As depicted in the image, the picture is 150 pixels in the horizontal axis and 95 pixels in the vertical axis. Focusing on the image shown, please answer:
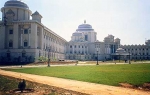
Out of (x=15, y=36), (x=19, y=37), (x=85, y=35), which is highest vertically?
(x=85, y=35)

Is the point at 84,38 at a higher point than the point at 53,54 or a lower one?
higher

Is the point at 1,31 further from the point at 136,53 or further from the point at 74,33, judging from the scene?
the point at 136,53

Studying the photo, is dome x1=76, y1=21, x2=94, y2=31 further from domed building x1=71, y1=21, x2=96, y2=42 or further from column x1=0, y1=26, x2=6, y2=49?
column x1=0, y1=26, x2=6, y2=49

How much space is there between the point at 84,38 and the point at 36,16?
5670cm

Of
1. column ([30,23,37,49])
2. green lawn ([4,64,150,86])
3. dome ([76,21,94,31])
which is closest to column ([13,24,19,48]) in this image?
column ([30,23,37,49])

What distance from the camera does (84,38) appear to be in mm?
116750

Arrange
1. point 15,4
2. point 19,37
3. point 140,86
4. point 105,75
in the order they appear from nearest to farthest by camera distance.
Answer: point 140,86, point 105,75, point 19,37, point 15,4

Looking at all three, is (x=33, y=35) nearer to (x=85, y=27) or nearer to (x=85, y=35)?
(x=85, y=35)

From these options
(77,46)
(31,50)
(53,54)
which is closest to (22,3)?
(31,50)

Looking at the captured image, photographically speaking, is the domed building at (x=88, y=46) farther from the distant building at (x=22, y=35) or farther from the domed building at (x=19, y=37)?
the domed building at (x=19, y=37)

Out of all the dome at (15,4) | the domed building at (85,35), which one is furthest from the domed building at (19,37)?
the domed building at (85,35)

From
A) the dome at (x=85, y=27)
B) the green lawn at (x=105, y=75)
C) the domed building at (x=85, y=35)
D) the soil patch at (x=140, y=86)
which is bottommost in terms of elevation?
the soil patch at (x=140, y=86)

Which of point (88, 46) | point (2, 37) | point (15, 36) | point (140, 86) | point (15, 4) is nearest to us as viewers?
point (140, 86)

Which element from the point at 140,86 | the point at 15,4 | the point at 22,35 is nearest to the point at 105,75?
the point at 140,86
